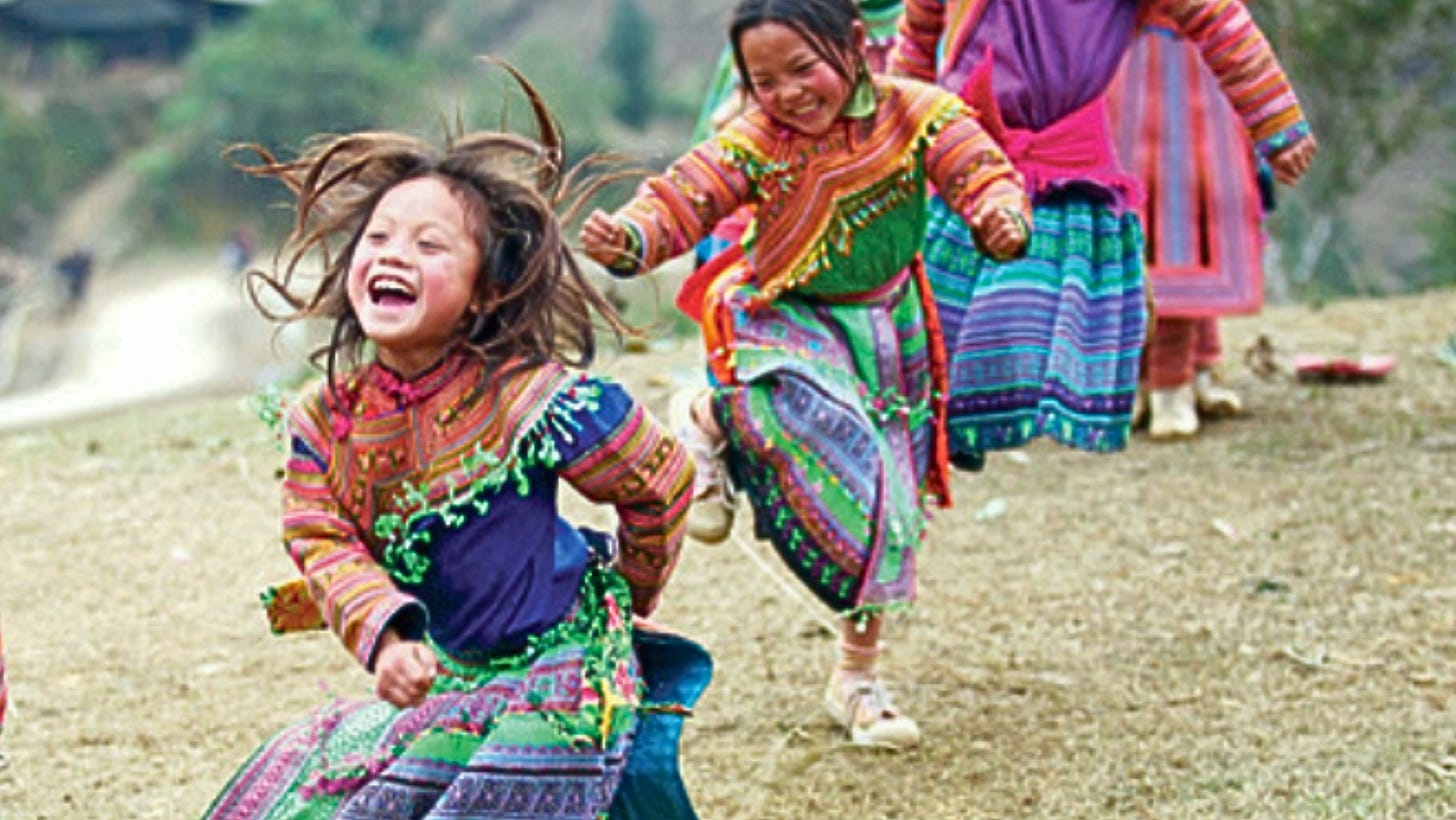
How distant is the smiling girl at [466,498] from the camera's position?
251cm

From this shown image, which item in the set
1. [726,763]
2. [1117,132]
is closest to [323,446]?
[726,763]

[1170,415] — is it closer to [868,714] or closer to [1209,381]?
[1209,381]

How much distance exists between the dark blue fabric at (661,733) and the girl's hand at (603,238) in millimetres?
735

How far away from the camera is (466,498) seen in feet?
8.30

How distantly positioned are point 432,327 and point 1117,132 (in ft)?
12.3

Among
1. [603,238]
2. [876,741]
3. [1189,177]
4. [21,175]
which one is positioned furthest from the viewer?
[21,175]

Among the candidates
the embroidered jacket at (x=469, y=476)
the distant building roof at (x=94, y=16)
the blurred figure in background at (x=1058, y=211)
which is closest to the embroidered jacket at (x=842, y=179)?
the blurred figure in background at (x=1058, y=211)

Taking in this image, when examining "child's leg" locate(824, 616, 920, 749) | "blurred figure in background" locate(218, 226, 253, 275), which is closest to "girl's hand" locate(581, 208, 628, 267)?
"child's leg" locate(824, 616, 920, 749)

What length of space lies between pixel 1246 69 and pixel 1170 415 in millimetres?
2270

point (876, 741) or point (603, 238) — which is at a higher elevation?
point (603, 238)

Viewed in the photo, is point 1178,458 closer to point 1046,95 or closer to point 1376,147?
point 1046,95

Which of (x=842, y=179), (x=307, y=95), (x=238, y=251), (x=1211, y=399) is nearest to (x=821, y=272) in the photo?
(x=842, y=179)

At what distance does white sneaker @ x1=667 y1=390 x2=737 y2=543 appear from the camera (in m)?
3.61

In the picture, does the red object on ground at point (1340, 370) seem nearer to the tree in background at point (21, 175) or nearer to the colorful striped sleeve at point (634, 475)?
the colorful striped sleeve at point (634, 475)
